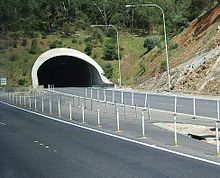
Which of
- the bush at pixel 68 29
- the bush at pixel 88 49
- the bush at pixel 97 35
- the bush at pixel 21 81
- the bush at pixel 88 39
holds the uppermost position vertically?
the bush at pixel 68 29

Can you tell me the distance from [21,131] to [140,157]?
38.1 ft

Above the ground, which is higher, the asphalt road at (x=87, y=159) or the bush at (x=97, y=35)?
the bush at (x=97, y=35)

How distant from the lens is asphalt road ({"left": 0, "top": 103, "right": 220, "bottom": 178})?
1288cm

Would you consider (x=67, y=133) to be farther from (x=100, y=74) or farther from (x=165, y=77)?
(x=100, y=74)

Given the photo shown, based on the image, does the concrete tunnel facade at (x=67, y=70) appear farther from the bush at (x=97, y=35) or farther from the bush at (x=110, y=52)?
the bush at (x=97, y=35)

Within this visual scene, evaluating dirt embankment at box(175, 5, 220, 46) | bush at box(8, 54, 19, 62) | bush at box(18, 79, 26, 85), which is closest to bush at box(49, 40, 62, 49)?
bush at box(8, 54, 19, 62)

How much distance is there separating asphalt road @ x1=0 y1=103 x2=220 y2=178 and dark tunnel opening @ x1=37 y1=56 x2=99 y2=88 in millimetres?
73137

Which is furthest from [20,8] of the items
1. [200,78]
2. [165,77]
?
[200,78]

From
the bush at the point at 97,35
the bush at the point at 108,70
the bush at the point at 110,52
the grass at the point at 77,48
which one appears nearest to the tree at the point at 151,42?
the grass at the point at 77,48

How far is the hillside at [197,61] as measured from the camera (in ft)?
171

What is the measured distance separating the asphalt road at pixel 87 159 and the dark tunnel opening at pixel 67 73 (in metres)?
73.1

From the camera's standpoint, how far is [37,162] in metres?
15.1

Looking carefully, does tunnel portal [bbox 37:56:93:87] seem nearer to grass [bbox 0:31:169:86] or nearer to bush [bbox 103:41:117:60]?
grass [bbox 0:31:169:86]

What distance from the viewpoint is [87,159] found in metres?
15.5
